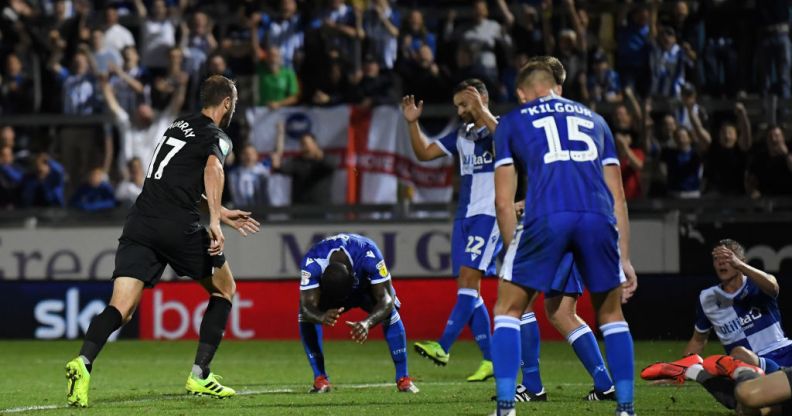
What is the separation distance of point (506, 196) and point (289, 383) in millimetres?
4495

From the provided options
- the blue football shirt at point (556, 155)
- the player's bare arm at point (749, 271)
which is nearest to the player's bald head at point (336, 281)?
the blue football shirt at point (556, 155)

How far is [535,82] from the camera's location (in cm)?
726

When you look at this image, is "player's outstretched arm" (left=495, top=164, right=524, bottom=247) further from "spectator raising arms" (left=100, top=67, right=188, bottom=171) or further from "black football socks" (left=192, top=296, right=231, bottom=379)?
"spectator raising arms" (left=100, top=67, right=188, bottom=171)

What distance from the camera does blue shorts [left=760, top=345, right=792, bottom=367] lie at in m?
9.61

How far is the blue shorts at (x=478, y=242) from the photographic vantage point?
1058 centimetres

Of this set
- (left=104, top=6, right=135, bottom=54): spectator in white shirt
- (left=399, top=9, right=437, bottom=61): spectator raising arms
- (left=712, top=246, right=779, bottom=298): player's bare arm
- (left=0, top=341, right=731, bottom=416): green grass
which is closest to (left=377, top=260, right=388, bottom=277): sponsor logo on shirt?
(left=0, top=341, right=731, bottom=416): green grass

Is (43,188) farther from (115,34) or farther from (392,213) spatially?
(392,213)

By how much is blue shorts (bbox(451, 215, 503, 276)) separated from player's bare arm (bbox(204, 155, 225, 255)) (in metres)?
2.41

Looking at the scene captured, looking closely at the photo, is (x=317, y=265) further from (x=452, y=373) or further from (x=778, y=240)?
(x=778, y=240)

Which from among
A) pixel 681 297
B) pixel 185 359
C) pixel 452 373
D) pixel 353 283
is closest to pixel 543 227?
pixel 353 283

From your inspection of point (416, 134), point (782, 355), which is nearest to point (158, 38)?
point (416, 134)

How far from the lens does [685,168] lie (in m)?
16.2

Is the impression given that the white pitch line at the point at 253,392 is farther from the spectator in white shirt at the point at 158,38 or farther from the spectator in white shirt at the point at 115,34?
the spectator in white shirt at the point at 115,34

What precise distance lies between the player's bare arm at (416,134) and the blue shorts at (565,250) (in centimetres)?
325
